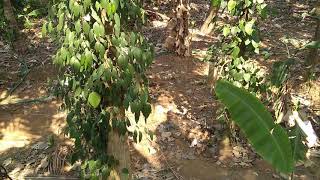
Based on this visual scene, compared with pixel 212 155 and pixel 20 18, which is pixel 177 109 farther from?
pixel 20 18

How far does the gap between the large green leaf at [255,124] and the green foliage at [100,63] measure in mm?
952

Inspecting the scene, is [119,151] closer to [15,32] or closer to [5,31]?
[15,32]

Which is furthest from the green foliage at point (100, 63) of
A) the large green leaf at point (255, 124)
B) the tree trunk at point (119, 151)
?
the large green leaf at point (255, 124)

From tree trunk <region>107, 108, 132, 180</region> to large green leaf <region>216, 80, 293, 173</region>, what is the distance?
4.66 ft

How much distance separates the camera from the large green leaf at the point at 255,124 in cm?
305

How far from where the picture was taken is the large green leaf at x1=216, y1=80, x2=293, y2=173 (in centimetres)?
305

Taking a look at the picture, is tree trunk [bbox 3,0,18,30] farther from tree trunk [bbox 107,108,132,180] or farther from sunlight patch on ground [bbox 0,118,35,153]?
tree trunk [bbox 107,108,132,180]

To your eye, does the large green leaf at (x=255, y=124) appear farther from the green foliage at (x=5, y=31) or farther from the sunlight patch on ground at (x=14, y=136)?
the green foliage at (x=5, y=31)

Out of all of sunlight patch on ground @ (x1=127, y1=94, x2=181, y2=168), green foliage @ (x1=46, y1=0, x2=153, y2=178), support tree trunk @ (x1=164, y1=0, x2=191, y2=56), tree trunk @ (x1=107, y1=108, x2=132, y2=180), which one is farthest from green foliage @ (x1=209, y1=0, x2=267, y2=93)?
support tree trunk @ (x1=164, y1=0, x2=191, y2=56)

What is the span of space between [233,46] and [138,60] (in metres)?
2.66

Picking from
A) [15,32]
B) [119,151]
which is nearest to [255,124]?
[119,151]

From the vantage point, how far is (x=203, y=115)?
7.59m

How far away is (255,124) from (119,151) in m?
1.72

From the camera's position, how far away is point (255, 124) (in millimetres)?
3076
